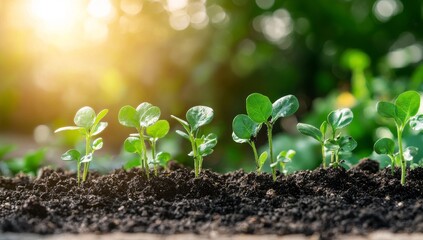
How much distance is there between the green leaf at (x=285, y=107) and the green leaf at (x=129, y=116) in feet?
1.08

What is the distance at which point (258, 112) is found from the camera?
1.48 meters

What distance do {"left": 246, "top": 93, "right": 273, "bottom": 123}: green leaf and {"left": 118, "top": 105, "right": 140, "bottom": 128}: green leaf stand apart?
0.27 metres

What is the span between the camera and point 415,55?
4371 mm

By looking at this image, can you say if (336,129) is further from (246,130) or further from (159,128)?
(159,128)

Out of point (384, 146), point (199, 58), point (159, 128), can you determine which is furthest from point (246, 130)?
point (199, 58)

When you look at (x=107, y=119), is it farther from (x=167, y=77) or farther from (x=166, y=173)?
(x=166, y=173)

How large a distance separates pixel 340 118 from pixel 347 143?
Result: 0.20 feet

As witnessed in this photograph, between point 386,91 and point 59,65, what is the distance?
7.02 feet

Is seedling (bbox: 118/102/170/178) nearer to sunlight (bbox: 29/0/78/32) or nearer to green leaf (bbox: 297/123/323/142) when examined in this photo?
green leaf (bbox: 297/123/323/142)

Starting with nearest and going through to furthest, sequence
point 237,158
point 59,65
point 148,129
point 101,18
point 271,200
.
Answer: point 271,200 → point 148,129 → point 237,158 → point 101,18 → point 59,65

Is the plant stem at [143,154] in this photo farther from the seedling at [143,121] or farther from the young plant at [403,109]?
the young plant at [403,109]

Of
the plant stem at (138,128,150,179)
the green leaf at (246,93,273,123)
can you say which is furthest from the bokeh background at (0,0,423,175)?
the green leaf at (246,93,273,123)

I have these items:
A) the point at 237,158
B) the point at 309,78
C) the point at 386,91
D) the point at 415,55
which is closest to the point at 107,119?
the point at 237,158

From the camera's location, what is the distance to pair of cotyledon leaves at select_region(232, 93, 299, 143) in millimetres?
1473
